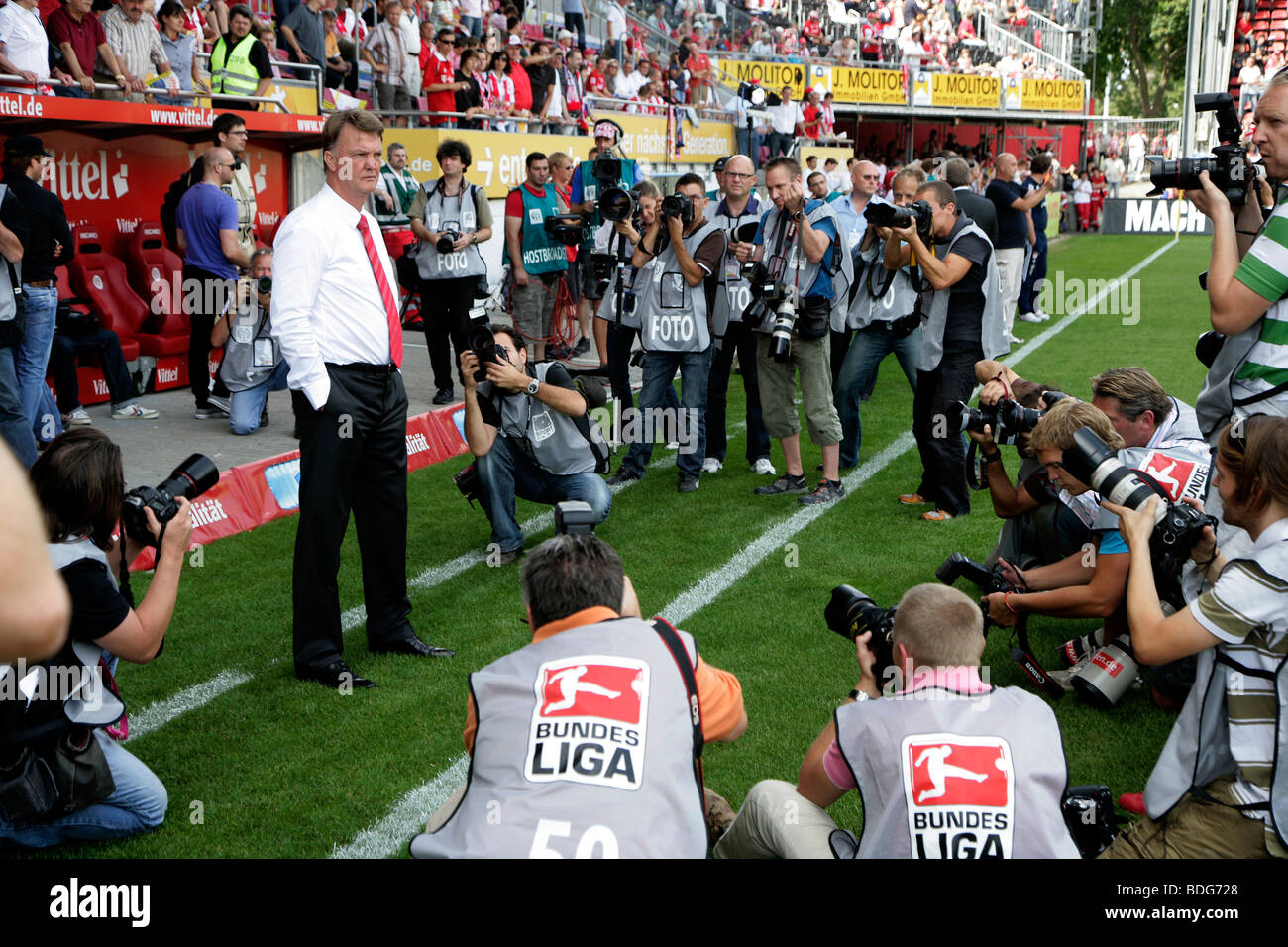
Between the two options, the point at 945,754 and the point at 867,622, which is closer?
the point at 945,754

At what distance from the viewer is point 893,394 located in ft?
37.2

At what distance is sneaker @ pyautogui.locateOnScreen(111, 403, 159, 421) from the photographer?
9.32 metres

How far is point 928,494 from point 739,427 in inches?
104

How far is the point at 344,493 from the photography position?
199 inches

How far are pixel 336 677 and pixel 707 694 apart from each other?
2534mm

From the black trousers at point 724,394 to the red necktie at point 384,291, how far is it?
375 centimetres

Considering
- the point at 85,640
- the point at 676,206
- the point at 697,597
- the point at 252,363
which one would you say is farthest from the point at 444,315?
the point at 85,640

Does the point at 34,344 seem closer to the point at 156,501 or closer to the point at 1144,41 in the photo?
the point at 156,501

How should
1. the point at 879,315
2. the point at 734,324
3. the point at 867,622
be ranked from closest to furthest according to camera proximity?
the point at 867,622 < the point at 879,315 < the point at 734,324

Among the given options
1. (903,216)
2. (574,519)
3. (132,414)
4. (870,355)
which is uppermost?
(903,216)

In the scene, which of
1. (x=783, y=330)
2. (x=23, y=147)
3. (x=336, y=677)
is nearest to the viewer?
(x=336, y=677)

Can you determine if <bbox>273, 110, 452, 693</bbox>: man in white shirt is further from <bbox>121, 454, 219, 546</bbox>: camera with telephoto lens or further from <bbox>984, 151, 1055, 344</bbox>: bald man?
<bbox>984, 151, 1055, 344</bbox>: bald man

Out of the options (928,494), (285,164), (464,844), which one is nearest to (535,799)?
(464,844)
